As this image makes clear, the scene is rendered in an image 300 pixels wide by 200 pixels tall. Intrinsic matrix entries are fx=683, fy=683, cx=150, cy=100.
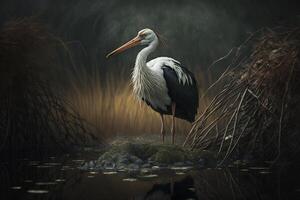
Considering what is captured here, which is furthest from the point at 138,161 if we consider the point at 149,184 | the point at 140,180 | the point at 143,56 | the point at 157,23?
the point at 157,23

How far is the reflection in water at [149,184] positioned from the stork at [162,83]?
3.39 ft

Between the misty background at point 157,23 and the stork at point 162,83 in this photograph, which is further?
the misty background at point 157,23

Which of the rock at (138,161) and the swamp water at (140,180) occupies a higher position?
the rock at (138,161)

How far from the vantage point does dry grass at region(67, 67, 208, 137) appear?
259 inches

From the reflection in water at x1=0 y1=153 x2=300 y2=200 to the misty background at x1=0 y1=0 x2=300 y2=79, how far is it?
1.56 metres

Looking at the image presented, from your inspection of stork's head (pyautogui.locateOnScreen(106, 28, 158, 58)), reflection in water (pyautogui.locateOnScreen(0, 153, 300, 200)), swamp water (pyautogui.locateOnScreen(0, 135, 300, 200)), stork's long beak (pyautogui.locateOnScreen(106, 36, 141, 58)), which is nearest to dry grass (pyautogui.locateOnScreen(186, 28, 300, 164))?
swamp water (pyautogui.locateOnScreen(0, 135, 300, 200))

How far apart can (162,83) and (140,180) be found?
1459 mm

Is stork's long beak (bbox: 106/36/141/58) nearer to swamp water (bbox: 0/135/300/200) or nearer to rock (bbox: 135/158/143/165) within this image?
swamp water (bbox: 0/135/300/200)

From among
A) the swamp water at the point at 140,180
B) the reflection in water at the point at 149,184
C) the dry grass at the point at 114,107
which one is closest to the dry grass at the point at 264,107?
the swamp water at the point at 140,180

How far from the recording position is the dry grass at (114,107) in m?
6.58

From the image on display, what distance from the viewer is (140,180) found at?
4922mm

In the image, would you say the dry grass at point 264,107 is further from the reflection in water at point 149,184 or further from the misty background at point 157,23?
the misty background at point 157,23

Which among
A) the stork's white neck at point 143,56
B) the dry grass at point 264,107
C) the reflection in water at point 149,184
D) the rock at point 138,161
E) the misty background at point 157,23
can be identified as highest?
the misty background at point 157,23

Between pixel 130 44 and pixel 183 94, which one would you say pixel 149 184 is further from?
pixel 130 44
